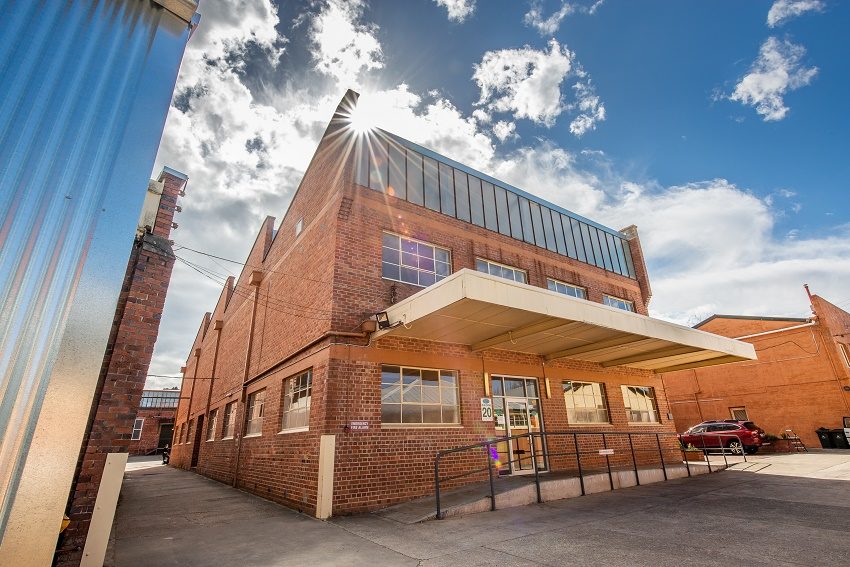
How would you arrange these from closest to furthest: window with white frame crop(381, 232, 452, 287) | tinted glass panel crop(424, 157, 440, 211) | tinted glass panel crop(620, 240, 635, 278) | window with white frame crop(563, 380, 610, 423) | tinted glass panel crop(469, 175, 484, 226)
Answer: window with white frame crop(381, 232, 452, 287), tinted glass panel crop(424, 157, 440, 211), window with white frame crop(563, 380, 610, 423), tinted glass panel crop(469, 175, 484, 226), tinted glass panel crop(620, 240, 635, 278)

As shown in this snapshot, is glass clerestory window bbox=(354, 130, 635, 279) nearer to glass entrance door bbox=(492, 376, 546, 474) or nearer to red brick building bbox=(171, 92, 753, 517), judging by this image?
red brick building bbox=(171, 92, 753, 517)

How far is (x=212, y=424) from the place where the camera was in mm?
18141

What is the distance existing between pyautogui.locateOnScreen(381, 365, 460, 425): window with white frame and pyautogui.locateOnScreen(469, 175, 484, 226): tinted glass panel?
5.15 meters

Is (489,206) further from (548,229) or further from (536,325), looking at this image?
(536,325)

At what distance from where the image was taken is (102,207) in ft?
7.21

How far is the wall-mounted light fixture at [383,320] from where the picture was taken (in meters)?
8.63

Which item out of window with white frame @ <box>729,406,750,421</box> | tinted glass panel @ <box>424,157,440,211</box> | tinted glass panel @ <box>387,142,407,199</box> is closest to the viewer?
tinted glass panel @ <box>387,142,407,199</box>

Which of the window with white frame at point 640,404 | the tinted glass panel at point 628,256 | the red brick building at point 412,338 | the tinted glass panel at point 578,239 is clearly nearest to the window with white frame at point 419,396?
the red brick building at point 412,338

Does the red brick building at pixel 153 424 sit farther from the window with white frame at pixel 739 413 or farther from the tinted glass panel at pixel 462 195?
the window with white frame at pixel 739 413

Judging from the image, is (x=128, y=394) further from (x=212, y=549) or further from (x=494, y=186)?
(x=494, y=186)

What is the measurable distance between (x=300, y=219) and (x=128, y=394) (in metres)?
9.23

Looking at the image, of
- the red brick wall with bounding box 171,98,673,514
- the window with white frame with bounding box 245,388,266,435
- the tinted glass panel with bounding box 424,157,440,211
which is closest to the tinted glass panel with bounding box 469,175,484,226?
the red brick wall with bounding box 171,98,673,514

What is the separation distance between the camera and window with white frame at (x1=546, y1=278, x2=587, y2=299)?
14.0 m

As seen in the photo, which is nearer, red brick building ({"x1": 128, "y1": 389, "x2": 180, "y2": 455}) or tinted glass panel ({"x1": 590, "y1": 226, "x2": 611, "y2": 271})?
tinted glass panel ({"x1": 590, "y1": 226, "x2": 611, "y2": 271})
